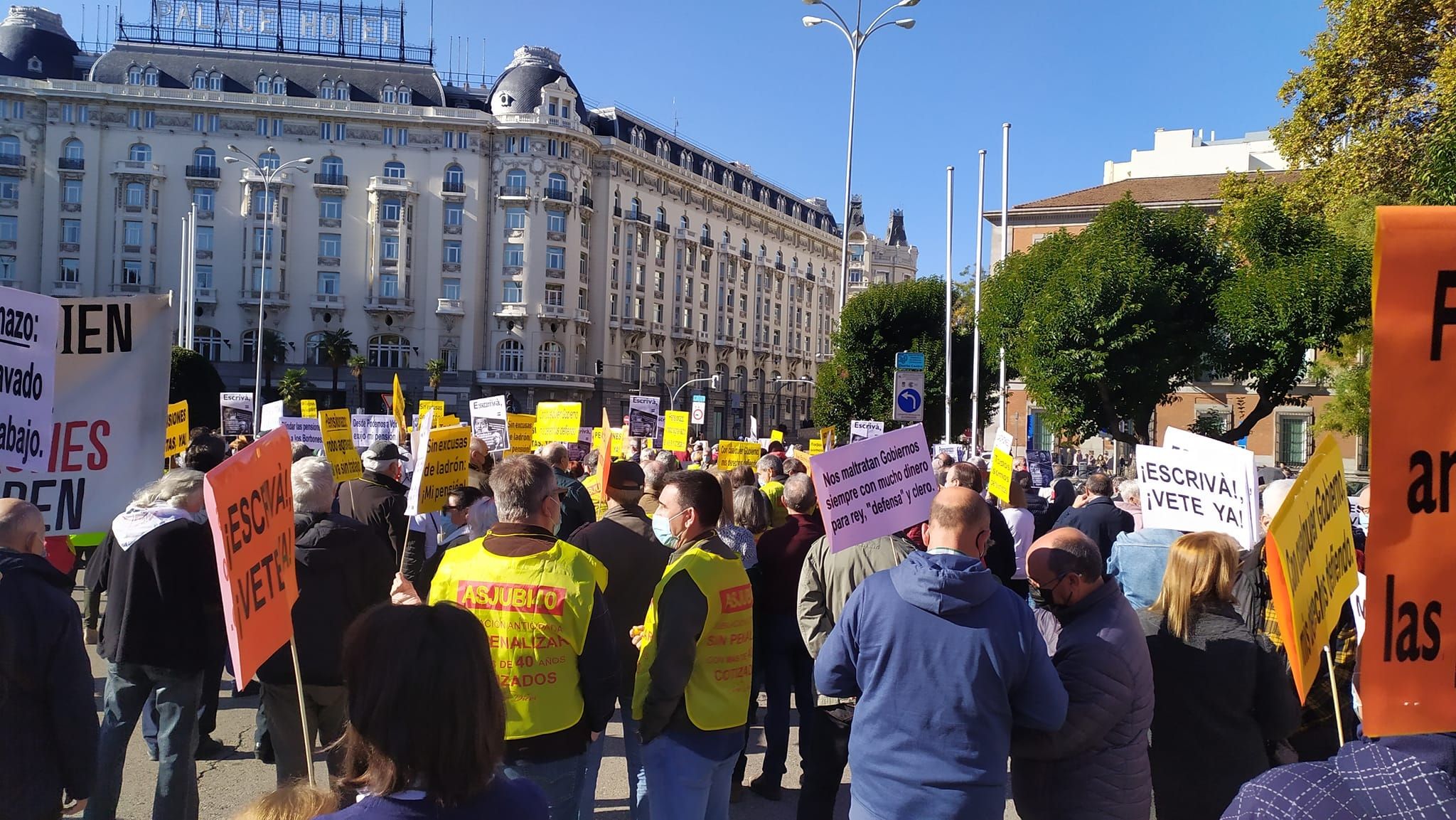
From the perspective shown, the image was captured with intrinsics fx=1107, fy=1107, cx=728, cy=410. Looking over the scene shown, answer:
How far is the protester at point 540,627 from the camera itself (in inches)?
→ 150

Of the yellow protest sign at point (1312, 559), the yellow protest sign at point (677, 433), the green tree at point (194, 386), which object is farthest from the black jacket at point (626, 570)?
the green tree at point (194, 386)

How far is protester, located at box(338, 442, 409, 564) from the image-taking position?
24.4ft

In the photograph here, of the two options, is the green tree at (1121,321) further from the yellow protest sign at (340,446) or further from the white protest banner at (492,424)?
the yellow protest sign at (340,446)

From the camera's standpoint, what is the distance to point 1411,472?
202 cm

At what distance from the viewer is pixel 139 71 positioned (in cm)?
6438

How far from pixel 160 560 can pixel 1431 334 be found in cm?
496

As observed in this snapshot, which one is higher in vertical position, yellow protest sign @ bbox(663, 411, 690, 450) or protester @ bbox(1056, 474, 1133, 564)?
yellow protest sign @ bbox(663, 411, 690, 450)

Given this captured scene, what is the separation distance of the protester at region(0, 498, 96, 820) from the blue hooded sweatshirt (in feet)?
8.57

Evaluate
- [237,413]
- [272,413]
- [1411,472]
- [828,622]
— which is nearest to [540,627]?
[828,622]

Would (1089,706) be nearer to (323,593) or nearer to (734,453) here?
(323,593)

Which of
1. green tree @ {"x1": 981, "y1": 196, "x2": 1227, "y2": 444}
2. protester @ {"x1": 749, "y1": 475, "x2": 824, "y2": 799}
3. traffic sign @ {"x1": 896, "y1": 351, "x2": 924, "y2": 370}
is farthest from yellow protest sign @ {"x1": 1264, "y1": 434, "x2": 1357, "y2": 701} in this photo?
green tree @ {"x1": 981, "y1": 196, "x2": 1227, "y2": 444}

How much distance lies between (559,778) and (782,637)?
254cm

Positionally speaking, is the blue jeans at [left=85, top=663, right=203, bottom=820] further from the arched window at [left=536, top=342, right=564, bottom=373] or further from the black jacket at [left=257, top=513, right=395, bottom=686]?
the arched window at [left=536, top=342, right=564, bottom=373]

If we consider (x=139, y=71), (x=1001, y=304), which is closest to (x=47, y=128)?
(x=139, y=71)
